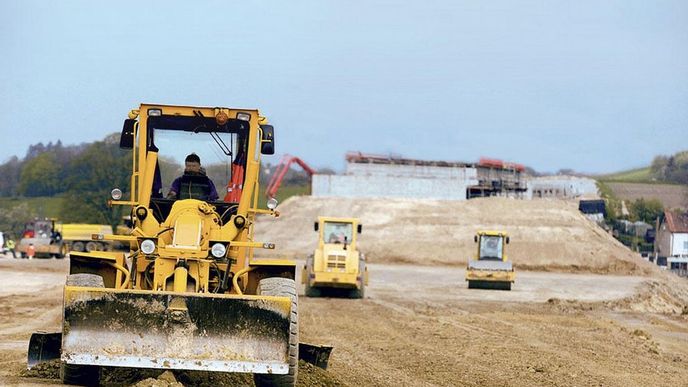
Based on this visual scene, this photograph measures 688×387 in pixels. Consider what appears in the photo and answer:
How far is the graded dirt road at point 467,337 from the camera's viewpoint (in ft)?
43.7

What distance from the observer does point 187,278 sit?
34.2ft

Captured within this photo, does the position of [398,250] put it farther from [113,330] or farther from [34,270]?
[113,330]

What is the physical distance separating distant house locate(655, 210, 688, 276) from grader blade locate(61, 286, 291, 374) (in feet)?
265

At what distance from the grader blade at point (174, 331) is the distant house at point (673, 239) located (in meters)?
80.8

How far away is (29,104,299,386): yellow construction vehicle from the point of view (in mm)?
9375

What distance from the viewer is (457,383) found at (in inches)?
491

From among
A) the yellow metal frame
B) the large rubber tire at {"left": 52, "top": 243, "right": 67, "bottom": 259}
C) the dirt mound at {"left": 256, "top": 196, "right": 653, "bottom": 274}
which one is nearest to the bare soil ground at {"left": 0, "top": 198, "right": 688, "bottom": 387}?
the yellow metal frame

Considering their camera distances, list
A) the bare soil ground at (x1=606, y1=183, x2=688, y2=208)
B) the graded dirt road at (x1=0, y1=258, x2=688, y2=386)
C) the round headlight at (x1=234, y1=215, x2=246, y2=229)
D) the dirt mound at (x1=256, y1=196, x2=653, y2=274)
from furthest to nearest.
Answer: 1. the bare soil ground at (x1=606, y1=183, x2=688, y2=208)
2. the dirt mound at (x1=256, y1=196, x2=653, y2=274)
3. the graded dirt road at (x1=0, y1=258, x2=688, y2=386)
4. the round headlight at (x1=234, y1=215, x2=246, y2=229)

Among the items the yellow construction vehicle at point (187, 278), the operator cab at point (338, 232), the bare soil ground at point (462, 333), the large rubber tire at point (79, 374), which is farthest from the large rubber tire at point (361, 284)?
the large rubber tire at point (79, 374)

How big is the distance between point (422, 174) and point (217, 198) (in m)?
90.7

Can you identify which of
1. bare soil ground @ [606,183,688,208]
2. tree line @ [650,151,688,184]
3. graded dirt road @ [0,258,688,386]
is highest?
tree line @ [650,151,688,184]

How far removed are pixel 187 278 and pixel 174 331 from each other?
3.48 ft

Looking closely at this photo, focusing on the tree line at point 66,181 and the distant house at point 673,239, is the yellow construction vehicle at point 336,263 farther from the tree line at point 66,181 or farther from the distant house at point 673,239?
the distant house at point 673,239

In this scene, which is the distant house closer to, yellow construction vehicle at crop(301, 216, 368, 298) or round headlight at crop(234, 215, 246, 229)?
yellow construction vehicle at crop(301, 216, 368, 298)
